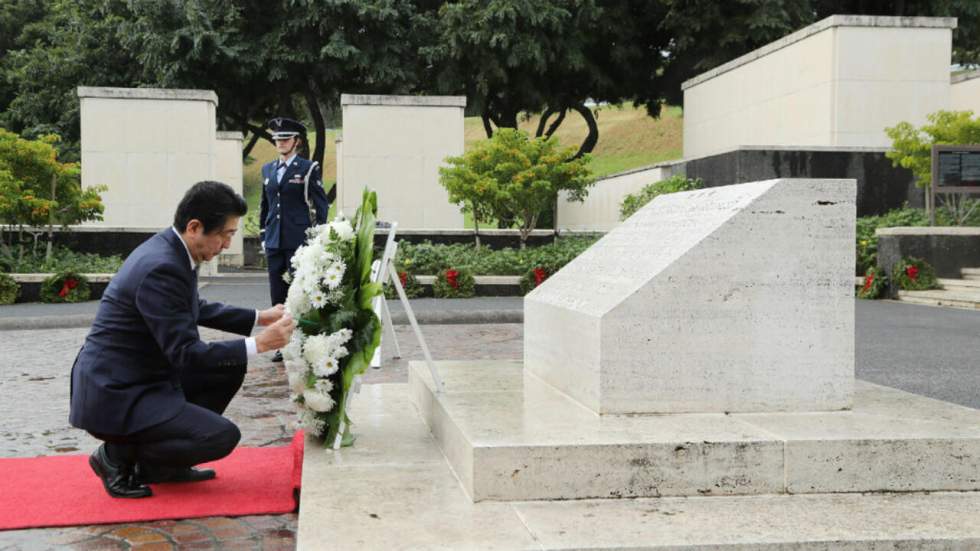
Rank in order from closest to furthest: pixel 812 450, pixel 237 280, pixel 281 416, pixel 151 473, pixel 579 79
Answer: pixel 812 450
pixel 151 473
pixel 281 416
pixel 237 280
pixel 579 79

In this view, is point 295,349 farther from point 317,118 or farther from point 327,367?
point 317,118

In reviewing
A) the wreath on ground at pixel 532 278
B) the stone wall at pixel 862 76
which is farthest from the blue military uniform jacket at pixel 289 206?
the stone wall at pixel 862 76

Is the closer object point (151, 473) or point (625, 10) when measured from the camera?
point (151, 473)

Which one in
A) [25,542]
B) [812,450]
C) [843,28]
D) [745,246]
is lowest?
[25,542]

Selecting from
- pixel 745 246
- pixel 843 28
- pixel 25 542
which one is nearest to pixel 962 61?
pixel 843 28

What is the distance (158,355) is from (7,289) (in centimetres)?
1188

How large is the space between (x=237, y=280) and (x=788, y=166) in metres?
11.7

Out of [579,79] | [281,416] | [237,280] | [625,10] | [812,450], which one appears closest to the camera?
[812,450]

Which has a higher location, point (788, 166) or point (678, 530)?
point (788, 166)

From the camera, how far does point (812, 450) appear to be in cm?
434

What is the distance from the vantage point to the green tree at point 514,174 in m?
18.0

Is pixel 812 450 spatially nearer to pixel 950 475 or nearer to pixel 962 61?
pixel 950 475

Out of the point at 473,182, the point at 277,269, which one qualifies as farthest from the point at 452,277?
the point at 277,269

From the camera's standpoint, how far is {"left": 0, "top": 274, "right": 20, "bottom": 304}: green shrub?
48.8 ft
